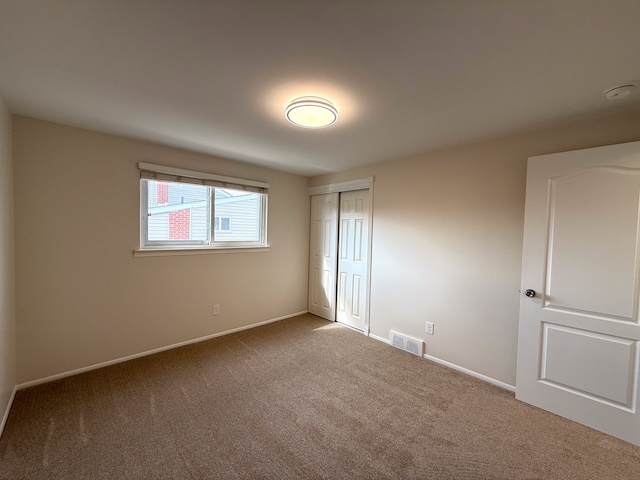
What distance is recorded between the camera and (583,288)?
1.96 m

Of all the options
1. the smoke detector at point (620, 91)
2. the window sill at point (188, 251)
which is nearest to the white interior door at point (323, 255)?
the window sill at point (188, 251)

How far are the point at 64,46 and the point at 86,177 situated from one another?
1498mm

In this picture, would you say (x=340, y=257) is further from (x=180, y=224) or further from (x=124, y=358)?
(x=124, y=358)

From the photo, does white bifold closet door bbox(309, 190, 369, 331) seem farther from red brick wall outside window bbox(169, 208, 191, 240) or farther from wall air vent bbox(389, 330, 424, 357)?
red brick wall outside window bbox(169, 208, 191, 240)

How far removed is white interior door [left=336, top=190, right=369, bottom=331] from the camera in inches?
143

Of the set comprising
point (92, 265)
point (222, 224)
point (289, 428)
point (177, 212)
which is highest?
point (177, 212)

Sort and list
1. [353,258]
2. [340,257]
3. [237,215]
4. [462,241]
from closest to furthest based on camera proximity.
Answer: [462,241] → [237,215] → [353,258] → [340,257]

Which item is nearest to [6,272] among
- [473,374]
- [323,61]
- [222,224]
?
[222,224]

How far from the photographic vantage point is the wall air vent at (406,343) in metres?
2.98

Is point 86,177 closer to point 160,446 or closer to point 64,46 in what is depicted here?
point 64,46

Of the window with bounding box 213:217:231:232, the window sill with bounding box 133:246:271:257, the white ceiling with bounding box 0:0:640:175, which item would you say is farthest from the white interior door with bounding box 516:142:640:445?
the window with bounding box 213:217:231:232

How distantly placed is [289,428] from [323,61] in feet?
7.63

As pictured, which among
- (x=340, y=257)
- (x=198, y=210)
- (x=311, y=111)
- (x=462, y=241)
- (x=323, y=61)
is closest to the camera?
(x=323, y=61)

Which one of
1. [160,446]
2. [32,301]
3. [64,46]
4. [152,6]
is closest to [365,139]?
[152,6]
